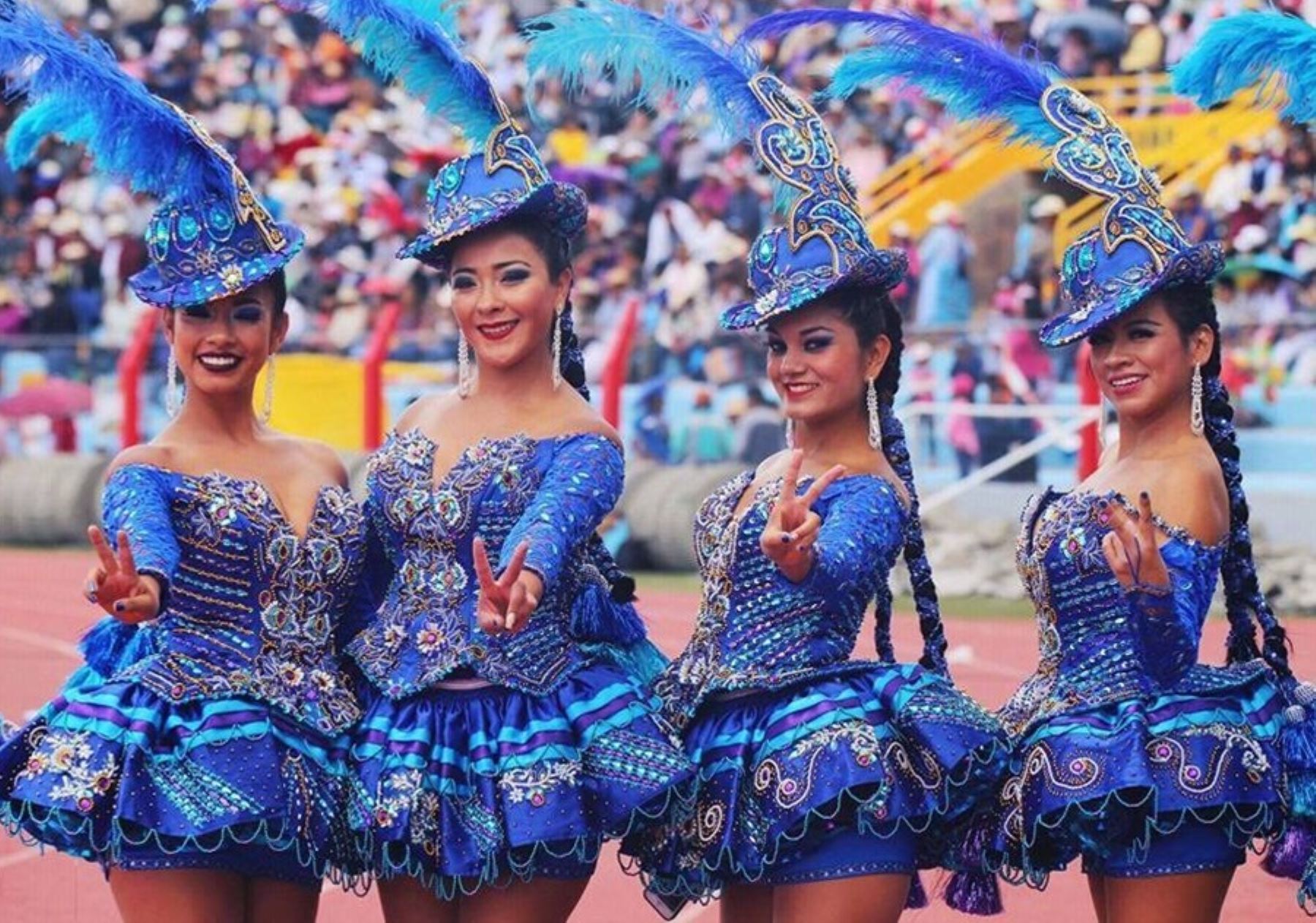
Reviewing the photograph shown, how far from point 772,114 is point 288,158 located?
56.9 ft

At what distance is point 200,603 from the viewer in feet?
16.2

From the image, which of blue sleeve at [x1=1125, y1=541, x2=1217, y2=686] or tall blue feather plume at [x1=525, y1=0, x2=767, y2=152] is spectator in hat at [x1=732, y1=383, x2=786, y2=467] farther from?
blue sleeve at [x1=1125, y1=541, x2=1217, y2=686]

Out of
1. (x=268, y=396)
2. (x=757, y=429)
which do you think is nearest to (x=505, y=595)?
(x=268, y=396)

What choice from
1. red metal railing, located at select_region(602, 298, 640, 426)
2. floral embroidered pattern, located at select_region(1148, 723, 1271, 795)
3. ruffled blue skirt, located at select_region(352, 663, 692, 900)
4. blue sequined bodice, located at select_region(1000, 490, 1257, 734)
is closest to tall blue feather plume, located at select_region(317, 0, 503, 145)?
ruffled blue skirt, located at select_region(352, 663, 692, 900)

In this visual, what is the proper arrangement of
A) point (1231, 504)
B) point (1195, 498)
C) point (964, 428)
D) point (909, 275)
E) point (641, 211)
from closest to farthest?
point (1195, 498) → point (1231, 504) → point (964, 428) → point (909, 275) → point (641, 211)

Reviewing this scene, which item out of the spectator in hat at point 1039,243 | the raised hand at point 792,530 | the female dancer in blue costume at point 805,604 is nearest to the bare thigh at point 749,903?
the female dancer in blue costume at point 805,604

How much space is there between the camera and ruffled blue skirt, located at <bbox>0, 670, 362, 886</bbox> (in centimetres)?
472

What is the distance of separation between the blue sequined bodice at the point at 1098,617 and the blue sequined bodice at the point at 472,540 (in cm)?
95

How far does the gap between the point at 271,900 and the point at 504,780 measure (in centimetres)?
58

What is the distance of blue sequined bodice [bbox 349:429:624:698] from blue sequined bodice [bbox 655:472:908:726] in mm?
266

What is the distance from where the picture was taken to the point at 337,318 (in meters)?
18.7

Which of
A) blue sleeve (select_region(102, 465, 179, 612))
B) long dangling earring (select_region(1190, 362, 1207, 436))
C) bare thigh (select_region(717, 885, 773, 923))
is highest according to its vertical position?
long dangling earring (select_region(1190, 362, 1207, 436))

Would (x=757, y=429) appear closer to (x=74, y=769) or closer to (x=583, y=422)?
(x=583, y=422)

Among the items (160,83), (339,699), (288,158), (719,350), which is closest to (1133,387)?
(339,699)
